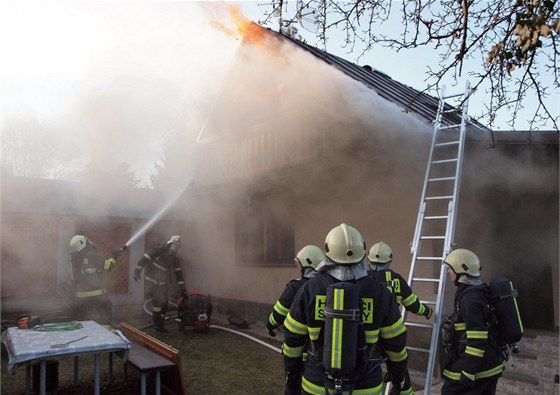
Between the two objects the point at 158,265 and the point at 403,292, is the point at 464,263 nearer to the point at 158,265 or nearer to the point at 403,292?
the point at 403,292

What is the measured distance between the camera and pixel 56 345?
405 centimetres

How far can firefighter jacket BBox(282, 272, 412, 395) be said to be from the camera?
9.72ft

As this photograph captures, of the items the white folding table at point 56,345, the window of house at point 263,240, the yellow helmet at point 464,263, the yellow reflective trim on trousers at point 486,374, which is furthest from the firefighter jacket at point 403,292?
the window of house at point 263,240

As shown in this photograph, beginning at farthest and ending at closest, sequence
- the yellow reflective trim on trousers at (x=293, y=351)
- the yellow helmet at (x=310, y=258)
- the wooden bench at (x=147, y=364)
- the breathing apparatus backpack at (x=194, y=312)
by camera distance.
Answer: the breathing apparatus backpack at (x=194, y=312) → the yellow helmet at (x=310, y=258) → the wooden bench at (x=147, y=364) → the yellow reflective trim on trousers at (x=293, y=351)

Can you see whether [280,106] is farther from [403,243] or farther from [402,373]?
[402,373]

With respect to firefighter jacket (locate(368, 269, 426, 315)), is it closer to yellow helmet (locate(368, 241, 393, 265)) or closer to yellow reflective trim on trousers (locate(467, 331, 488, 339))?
yellow helmet (locate(368, 241, 393, 265))

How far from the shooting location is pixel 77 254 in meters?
7.21

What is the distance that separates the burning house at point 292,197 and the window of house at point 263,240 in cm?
3

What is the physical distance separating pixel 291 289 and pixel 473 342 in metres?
1.60

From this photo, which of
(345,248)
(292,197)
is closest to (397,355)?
(345,248)

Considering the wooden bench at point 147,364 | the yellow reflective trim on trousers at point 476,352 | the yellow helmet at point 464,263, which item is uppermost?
the yellow helmet at point 464,263

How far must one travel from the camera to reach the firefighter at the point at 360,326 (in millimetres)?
2939

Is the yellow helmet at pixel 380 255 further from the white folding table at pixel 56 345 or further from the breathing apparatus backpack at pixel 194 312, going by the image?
the breathing apparatus backpack at pixel 194 312

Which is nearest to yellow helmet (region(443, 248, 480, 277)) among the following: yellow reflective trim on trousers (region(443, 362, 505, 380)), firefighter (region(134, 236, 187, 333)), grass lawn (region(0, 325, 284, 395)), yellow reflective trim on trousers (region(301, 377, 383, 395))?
yellow reflective trim on trousers (region(443, 362, 505, 380))
